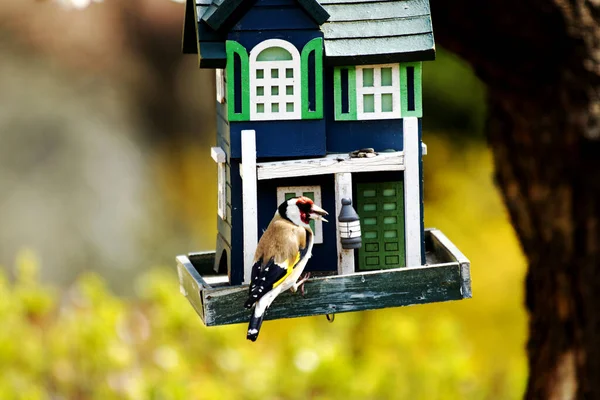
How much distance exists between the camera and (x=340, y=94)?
3104 millimetres

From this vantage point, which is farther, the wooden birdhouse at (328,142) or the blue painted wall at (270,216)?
the blue painted wall at (270,216)

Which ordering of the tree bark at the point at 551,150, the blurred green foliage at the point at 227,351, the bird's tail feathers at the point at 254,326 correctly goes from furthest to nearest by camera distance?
the blurred green foliage at the point at 227,351, the tree bark at the point at 551,150, the bird's tail feathers at the point at 254,326

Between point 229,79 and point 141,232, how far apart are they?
15.3ft

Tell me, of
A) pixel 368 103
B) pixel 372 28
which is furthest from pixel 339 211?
pixel 372 28

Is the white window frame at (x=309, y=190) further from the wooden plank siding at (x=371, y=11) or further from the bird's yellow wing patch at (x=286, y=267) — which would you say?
the wooden plank siding at (x=371, y=11)

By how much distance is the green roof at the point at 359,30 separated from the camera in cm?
295

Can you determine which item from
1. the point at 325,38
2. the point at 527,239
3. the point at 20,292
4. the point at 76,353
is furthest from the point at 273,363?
the point at 325,38

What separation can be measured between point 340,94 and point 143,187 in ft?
15.3

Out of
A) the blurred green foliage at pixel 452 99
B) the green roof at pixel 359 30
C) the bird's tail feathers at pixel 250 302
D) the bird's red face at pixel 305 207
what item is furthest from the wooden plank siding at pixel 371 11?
the blurred green foliage at pixel 452 99

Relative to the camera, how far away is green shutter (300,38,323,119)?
2.97 m

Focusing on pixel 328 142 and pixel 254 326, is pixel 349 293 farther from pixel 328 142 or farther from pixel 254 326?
pixel 328 142

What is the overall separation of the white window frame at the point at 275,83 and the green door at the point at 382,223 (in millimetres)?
397

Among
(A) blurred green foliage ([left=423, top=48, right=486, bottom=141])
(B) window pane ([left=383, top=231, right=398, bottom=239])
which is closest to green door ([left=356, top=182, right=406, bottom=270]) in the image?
(B) window pane ([left=383, top=231, right=398, bottom=239])

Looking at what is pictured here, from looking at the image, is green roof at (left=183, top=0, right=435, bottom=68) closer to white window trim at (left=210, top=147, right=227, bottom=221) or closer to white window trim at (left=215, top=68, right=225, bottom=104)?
white window trim at (left=215, top=68, right=225, bottom=104)
